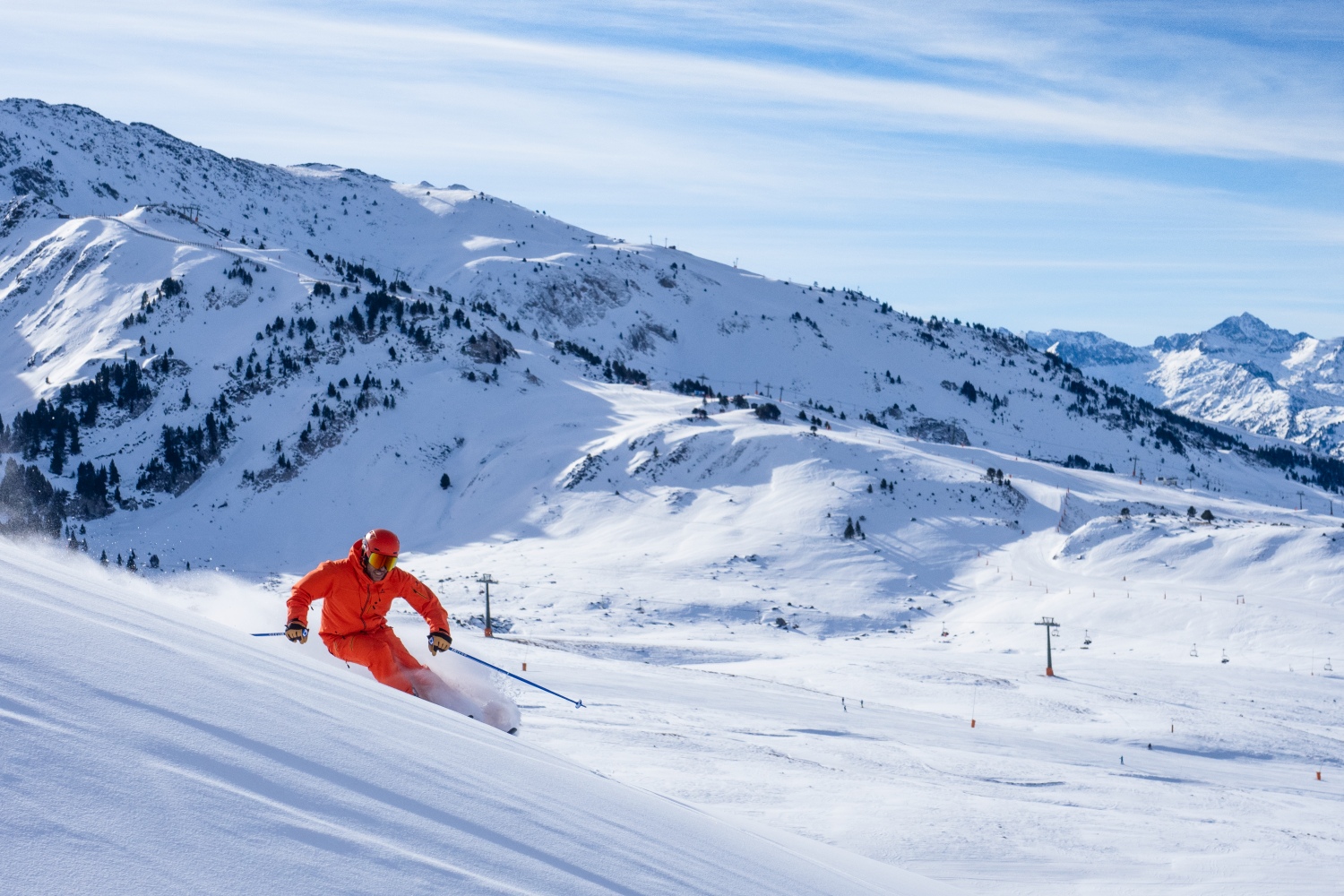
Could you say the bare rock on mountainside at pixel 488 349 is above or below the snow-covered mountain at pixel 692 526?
above

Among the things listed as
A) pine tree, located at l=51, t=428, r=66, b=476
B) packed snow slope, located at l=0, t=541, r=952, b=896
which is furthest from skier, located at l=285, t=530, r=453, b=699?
pine tree, located at l=51, t=428, r=66, b=476

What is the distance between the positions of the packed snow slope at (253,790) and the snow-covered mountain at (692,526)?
0.13 m

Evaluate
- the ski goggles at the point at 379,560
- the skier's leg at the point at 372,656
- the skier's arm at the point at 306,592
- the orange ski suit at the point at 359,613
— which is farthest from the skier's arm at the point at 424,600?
the skier's arm at the point at 306,592

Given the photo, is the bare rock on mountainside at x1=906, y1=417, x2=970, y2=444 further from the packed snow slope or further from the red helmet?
the packed snow slope

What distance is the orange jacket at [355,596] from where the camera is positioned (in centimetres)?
1028

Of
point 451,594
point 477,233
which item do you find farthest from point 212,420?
point 477,233

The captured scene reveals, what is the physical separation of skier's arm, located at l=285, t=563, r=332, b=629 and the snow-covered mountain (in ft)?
2.19

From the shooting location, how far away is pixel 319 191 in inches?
6821

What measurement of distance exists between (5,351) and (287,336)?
30208 mm

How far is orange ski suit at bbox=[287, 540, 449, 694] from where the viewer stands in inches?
406

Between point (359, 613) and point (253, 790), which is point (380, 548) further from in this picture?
point (253, 790)

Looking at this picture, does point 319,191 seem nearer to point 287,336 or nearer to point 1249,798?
point 287,336

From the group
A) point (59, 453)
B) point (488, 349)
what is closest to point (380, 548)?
point (59, 453)

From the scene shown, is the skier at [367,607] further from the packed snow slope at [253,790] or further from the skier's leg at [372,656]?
the packed snow slope at [253,790]
